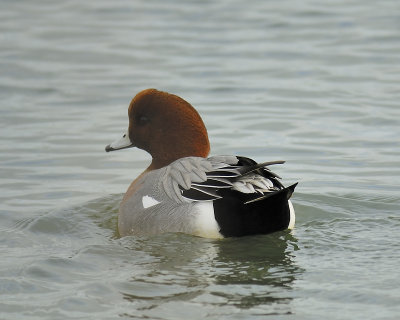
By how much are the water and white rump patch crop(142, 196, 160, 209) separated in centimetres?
33

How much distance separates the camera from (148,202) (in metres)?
7.16

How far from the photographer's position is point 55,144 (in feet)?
33.4

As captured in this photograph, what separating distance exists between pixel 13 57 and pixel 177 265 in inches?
325

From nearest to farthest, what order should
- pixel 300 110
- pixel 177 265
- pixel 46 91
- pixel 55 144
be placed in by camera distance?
pixel 177 265
pixel 55 144
pixel 300 110
pixel 46 91

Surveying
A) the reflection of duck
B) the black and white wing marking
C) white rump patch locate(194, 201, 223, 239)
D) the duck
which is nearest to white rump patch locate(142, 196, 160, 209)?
the duck

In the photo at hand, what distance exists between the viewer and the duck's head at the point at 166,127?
754 centimetres

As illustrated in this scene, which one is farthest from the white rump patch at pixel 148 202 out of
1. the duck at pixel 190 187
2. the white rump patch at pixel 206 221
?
the white rump patch at pixel 206 221

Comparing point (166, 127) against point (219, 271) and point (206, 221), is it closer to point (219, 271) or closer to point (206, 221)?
point (206, 221)

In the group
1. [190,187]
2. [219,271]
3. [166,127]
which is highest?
[166,127]

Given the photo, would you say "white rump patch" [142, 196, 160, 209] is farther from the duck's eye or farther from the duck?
the duck's eye

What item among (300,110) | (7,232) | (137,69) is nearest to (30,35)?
(137,69)

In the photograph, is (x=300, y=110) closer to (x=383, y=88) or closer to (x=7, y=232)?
(x=383, y=88)

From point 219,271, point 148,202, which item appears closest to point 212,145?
point 148,202

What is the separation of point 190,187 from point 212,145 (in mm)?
3182
